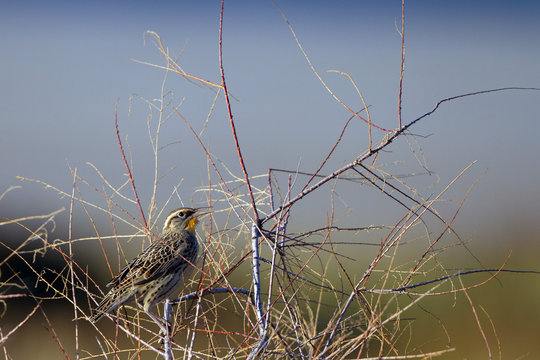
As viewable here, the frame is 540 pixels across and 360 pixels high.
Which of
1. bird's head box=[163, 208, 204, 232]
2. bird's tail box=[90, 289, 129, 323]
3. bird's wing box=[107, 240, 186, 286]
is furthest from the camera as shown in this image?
bird's head box=[163, 208, 204, 232]

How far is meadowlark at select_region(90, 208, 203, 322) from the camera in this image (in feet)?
17.1

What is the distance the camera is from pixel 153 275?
5.38 meters

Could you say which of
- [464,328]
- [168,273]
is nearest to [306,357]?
[168,273]

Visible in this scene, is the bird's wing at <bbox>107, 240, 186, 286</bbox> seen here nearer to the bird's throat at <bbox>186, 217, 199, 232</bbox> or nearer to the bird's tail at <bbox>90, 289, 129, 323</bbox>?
the bird's tail at <bbox>90, 289, 129, 323</bbox>

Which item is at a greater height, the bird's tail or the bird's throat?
the bird's throat

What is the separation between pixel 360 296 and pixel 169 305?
1.64 meters

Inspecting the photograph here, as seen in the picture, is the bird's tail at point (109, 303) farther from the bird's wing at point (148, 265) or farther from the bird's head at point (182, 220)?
the bird's head at point (182, 220)

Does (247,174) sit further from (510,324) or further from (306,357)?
(510,324)

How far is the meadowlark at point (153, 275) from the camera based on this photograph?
17.1 feet

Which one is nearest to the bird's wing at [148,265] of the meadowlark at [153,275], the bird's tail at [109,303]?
the meadowlark at [153,275]

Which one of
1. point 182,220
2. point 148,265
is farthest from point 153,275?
point 182,220

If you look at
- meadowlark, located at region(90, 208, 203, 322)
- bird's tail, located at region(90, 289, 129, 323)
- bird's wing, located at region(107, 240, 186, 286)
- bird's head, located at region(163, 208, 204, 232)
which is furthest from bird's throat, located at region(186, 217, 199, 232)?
bird's tail, located at region(90, 289, 129, 323)

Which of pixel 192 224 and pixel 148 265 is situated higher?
pixel 192 224

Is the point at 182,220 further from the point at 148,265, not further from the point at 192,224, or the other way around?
the point at 148,265
